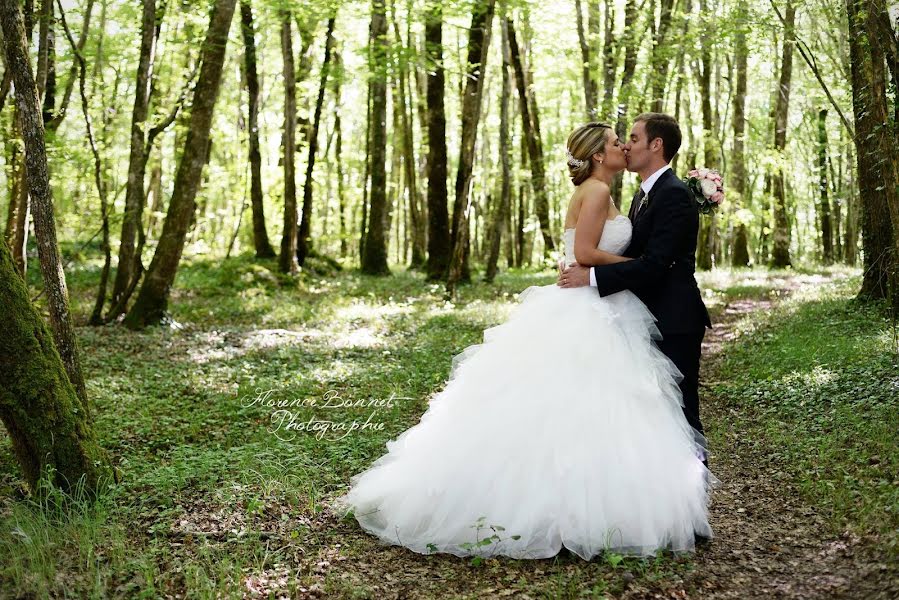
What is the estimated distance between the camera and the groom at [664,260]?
5.12m

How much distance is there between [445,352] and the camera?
38.2 ft

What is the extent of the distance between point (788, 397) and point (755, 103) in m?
33.7

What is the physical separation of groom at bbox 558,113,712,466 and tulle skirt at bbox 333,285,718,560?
0.48 feet

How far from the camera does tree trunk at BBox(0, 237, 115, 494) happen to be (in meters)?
4.83

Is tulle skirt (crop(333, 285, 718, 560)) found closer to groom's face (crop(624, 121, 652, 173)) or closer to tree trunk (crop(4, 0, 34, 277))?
groom's face (crop(624, 121, 652, 173))

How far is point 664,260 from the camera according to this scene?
5094 millimetres

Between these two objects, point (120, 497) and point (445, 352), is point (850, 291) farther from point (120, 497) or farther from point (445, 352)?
point (120, 497)

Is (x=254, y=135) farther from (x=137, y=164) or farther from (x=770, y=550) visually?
(x=770, y=550)

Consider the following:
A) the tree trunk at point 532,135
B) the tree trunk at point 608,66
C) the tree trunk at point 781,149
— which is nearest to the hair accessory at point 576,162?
the tree trunk at point 608,66

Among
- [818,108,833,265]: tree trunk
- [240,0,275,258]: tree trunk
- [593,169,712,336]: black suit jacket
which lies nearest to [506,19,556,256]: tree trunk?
[240,0,275,258]: tree trunk

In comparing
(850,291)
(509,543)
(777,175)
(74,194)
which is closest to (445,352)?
(509,543)

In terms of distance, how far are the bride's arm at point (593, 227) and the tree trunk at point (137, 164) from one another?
9229 mm

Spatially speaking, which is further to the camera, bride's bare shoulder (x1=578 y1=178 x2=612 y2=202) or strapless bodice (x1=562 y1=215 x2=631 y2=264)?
strapless bodice (x1=562 y1=215 x2=631 y2=264)

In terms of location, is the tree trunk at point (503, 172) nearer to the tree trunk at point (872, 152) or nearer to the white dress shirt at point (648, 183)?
the tree trunk at point (872, 152)
